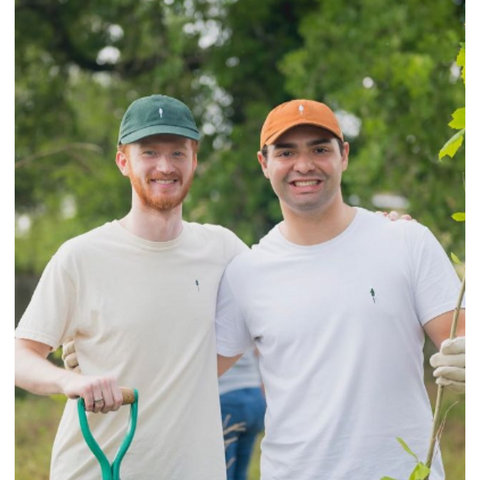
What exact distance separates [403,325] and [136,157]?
3.01ft

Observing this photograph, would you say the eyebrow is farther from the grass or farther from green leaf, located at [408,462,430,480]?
the grass

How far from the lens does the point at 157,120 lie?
2.77m

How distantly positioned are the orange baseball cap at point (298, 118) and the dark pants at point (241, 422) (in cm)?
217

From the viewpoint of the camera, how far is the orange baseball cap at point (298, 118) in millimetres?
2771

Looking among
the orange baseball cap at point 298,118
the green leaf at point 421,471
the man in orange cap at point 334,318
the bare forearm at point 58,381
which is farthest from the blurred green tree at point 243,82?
the green leaf at point 421,471

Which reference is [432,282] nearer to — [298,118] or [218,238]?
[298,118]

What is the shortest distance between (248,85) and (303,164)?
6.10 meters

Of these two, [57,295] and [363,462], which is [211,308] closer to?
[57,295]

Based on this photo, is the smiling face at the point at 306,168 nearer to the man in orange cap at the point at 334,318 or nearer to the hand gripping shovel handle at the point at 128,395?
the man in orange cap at the point at 334,318

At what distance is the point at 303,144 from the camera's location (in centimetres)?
280

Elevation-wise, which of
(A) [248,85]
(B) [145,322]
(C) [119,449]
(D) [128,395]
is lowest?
(C) [119,449]

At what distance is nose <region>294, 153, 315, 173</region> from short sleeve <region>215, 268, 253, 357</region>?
0.42 m

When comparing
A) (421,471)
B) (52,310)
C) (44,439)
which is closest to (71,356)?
(52,310)

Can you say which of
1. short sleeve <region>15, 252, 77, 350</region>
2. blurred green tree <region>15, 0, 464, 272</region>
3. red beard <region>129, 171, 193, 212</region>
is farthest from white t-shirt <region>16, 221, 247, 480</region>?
blurred green tree <region>15, 0, 464, 272</region>
